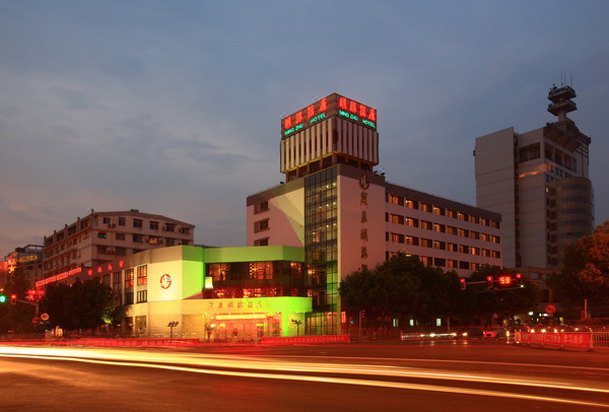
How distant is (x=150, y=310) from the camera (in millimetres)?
79688

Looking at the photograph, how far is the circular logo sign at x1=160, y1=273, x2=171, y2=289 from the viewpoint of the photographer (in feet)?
257

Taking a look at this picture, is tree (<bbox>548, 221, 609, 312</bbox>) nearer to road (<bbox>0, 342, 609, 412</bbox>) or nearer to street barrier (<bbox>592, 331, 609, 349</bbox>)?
street barrier (<bbox>592, 331, 609, 349</bbox>)

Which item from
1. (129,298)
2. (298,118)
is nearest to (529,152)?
(298,118)

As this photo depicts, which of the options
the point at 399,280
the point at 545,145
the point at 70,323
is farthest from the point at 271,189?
the point at 545,145

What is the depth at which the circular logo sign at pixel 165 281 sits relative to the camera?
257ft

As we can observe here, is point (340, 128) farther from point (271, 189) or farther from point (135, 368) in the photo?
point (135, 368)

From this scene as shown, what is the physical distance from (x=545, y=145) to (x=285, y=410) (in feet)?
508

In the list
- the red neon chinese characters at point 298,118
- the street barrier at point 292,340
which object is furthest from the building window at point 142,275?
the red neon chinese characters at point 298,118

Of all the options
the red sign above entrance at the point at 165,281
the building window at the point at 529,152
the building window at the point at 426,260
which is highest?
the building window at the point at 529,152

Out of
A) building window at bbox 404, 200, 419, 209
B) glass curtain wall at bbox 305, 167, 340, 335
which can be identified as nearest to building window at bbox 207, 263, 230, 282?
glass curtain wall at bbox 305, 167, 340, 335

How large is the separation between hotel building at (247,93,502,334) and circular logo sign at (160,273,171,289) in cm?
1578

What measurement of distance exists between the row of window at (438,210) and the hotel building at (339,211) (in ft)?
0.52

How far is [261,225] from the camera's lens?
298 ft

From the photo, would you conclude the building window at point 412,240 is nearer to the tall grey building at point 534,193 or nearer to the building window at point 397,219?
the building window at point 397,219
